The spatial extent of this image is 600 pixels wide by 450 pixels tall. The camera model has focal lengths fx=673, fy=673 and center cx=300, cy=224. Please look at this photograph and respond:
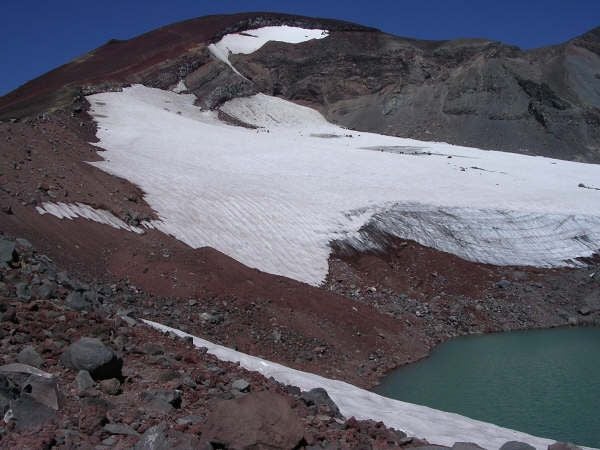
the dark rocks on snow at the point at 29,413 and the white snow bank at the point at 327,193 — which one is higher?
the white snow bank at the point at 327,193

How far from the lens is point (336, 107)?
50.8 meters

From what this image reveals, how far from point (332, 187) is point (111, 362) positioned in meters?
21.1

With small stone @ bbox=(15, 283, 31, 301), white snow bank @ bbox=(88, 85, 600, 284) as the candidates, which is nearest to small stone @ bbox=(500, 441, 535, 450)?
small stone @ bbox=(15, 283, 31, 301)

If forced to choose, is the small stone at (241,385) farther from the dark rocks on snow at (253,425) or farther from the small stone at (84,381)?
the small stone at (84,381)

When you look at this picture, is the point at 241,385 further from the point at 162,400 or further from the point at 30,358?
the point at 30,358

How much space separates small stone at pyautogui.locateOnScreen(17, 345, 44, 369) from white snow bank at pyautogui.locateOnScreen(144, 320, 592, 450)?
4009 millimetres

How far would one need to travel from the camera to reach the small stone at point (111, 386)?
272 inches

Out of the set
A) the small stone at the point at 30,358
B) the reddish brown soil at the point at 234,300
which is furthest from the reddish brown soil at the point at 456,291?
the small stone at the point at 30,358

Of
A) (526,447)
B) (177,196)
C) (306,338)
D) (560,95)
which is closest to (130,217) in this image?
(177,196)

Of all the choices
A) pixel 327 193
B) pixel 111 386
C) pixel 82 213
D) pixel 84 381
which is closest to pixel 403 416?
pixel 111 386

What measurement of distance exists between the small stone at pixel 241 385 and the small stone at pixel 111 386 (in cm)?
134

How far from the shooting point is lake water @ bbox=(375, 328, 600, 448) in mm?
12508

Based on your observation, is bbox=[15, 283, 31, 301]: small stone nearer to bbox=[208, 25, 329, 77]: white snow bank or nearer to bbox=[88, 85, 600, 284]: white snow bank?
bbox=[88, 85, 600, 284]: white snow bank

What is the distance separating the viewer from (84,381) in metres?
6.89
